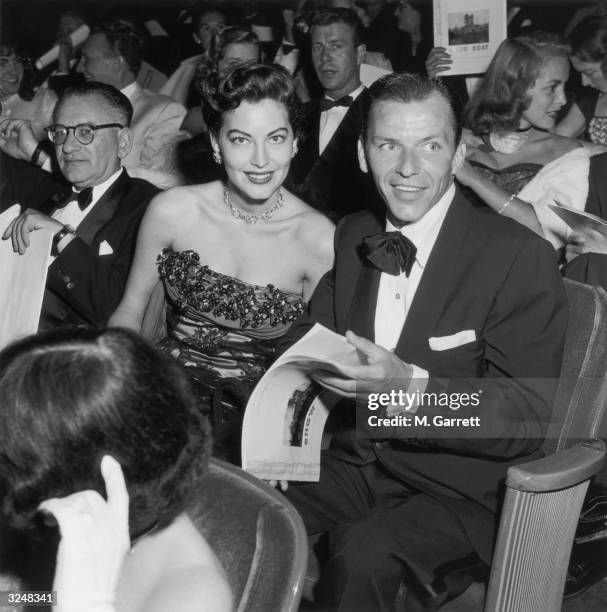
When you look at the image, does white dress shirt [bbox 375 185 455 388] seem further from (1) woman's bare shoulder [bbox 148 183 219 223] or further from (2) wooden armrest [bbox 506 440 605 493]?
(1) woman's bare shoulder [bbox 148 183 219 223]

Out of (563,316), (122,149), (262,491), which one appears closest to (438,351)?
(563,316)

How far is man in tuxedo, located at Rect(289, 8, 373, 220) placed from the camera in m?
4.02

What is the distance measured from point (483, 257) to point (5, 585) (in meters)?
1.24

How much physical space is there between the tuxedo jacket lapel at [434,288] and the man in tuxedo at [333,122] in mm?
1777

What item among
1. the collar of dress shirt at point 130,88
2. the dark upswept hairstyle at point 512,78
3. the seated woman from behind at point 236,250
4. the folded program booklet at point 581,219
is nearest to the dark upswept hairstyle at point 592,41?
the dark upswept hairstyle at point 512,78

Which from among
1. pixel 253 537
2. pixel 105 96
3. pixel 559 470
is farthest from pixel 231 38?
pixel 253 537

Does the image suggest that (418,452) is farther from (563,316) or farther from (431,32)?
(431,32)

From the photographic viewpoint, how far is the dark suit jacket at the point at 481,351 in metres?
1.97

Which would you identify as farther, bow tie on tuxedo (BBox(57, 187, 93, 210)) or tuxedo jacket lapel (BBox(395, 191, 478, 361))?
bow tie on tuxedo (BBox(57, 187, 93, 210))

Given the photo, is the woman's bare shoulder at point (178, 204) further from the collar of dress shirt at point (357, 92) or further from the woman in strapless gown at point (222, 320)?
the collar of dress shirt at point (357, 92)

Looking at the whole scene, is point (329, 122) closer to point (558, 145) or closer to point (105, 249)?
point (558, 145)

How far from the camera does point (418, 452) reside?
2.08 meters

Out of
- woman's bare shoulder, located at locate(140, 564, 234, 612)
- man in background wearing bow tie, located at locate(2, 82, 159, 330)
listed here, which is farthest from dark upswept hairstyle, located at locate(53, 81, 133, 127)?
woman's bare shoulder, located at locate(140, 564, 234, 612)

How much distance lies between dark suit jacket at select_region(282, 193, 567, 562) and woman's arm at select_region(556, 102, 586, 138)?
88.2 inches
